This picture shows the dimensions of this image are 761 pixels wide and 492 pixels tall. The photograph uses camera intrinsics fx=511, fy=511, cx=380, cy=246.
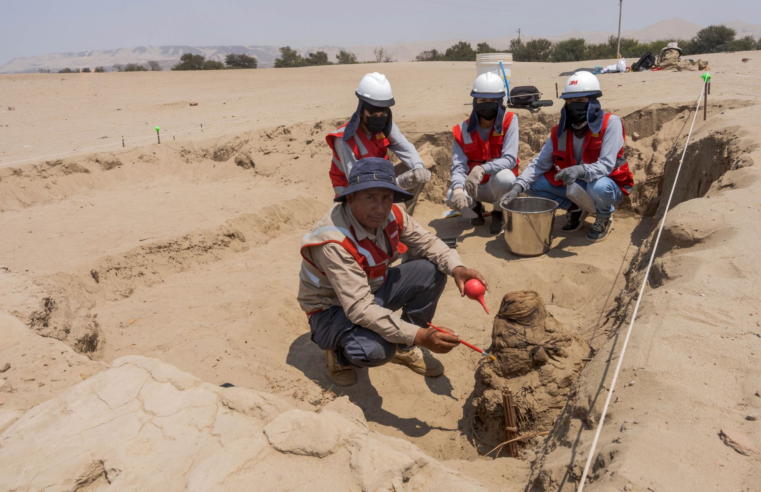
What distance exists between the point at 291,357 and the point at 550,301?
2.08 m

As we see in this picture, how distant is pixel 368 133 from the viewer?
4.28m

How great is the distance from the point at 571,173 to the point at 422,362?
236 centimetres

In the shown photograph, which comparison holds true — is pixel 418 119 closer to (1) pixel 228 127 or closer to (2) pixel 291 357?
(1) pixel 228 127

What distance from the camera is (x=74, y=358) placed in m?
2.69

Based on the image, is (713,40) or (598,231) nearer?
(598,231)

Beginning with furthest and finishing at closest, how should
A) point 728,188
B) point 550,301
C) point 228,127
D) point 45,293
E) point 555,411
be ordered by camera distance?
point 228,127 < point 550,301 < point 728,188 < point 45,293 < point 555,411

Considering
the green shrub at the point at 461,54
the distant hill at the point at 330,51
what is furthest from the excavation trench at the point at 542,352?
the distant hill at the point at 330,51

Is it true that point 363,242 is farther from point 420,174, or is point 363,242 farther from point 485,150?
point 485,150

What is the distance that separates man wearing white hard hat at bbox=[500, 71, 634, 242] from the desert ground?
1.38 ft

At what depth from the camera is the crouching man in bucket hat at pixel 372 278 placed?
2654mm

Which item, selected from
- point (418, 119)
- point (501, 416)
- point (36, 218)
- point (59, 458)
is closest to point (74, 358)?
point (59, 458)

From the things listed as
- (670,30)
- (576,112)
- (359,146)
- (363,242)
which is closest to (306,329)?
(363,242)

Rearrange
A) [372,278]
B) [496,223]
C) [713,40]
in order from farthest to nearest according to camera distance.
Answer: [713,40] → [496,223] → [372,278]

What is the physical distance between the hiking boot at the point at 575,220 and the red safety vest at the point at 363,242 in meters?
2.81
